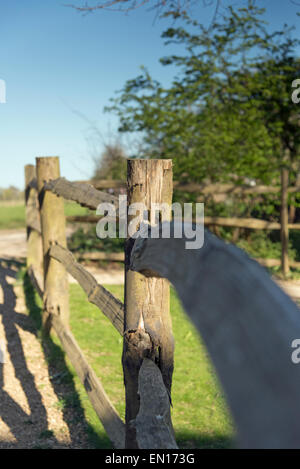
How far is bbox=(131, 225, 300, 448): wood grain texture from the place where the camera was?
48 centimetres

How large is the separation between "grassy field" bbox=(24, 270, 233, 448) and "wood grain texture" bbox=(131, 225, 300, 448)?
1703 mm

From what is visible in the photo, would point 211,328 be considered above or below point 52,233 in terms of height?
above

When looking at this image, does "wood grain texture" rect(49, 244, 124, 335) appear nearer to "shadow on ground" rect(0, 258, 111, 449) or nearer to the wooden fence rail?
the wooden fence rail

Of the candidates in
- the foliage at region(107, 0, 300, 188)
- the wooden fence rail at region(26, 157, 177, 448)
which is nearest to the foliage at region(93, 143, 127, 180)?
the foliage at region(107, 0, 300, 188)

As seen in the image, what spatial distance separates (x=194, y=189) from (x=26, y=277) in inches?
121

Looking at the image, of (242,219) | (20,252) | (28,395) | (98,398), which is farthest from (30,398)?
(20,252)

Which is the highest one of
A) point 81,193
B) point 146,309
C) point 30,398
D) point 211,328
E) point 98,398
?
point 81,193

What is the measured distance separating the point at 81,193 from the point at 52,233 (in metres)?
1.30

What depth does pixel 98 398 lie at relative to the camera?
9.40ft

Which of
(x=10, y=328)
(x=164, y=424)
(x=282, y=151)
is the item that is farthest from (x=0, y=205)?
(x=164, y=424)

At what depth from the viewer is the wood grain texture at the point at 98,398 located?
8.30ft

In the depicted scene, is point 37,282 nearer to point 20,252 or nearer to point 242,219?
point 242,219

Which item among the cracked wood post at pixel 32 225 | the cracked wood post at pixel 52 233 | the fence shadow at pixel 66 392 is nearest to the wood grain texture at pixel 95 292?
the cracked wood post at pixel 52 233

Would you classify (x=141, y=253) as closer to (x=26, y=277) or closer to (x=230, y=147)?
(x=26, y=277)
